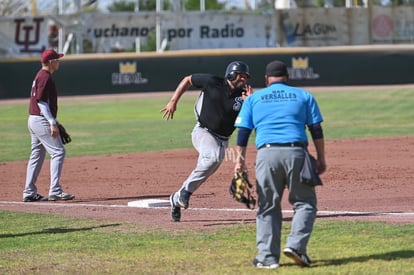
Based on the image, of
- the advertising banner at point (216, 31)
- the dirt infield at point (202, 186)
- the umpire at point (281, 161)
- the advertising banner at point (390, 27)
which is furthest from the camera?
the advertising banner at point (390, 27)

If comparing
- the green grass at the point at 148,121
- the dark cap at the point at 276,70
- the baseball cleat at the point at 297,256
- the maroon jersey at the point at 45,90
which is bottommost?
the green grass at the point at 148,121

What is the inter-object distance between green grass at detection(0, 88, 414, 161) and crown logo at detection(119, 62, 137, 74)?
4.42 ft

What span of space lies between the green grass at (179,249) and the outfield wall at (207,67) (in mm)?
26477

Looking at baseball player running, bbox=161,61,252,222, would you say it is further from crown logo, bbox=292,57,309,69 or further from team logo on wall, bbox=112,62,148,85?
team logo on wall, bbox=112,62,148,85

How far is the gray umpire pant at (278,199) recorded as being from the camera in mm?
7672

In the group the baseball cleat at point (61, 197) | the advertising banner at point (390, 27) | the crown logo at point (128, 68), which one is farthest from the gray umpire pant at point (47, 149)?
the advertising banner at point (390, 27)

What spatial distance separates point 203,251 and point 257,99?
1.58 m

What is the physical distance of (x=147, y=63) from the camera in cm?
3709

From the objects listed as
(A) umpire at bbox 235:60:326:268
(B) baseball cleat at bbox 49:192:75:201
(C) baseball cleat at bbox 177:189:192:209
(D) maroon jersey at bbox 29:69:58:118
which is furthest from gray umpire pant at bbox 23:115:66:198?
(A) umpire at bbox 235:60:326:268

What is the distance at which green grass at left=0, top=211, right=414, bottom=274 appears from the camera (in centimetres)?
779

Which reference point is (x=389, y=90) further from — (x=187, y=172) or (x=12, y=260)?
(x=12, y=260)

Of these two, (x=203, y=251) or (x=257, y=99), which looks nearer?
(x=257, y=99)

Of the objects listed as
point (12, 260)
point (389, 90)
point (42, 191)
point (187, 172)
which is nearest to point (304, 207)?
point (12, 260)

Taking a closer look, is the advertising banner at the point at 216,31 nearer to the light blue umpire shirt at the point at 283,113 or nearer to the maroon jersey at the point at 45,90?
the maroon jersey at the point at 45,90
